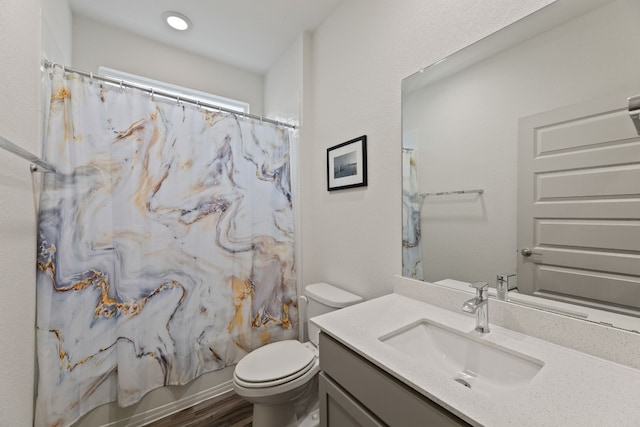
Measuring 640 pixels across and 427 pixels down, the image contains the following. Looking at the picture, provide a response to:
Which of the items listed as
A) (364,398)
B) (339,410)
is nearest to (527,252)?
(364,398)

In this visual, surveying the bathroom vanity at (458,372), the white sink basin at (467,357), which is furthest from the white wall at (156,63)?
the white sink basin at (467,357)

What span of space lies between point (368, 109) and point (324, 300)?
1187mm

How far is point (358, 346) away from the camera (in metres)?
0.82

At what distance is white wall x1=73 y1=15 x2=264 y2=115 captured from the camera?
5.78ft

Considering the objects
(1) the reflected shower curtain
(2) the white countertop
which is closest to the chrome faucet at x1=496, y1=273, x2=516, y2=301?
(2) the white countertop

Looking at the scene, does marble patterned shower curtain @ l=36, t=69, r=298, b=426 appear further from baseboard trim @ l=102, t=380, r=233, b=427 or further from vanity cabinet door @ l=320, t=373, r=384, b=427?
Answer: vanity cabinet door @ l=320, t=373, r=384, b=427

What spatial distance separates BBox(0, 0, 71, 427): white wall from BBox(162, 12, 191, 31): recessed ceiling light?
69cm

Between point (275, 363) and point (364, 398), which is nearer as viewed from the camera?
point (364, 398)

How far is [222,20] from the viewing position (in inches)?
70.4

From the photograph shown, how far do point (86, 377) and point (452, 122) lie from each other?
224 centimetres

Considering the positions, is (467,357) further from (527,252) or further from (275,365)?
(275,365)

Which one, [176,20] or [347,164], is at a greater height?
[176,20]

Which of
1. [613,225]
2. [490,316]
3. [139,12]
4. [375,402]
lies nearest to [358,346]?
[375,402]

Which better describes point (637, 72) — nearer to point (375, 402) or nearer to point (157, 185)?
point (375, 402)
